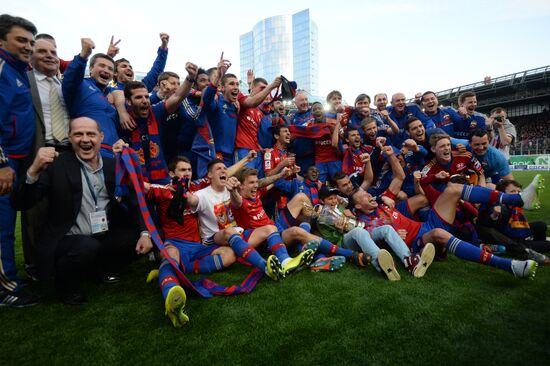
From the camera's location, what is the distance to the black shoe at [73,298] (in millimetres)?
2646

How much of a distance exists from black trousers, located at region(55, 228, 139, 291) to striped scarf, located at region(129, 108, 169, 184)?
96 cm

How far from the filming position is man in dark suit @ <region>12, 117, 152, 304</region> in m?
2.59

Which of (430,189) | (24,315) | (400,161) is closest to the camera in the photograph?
(24,315)

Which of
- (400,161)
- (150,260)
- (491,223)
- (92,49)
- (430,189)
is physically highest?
(92,49)

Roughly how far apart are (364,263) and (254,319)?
1592 millimetres

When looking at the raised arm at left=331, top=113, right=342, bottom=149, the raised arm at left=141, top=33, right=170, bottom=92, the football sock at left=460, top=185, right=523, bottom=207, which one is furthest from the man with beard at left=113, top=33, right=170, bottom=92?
the football sock at left=460, top=185, right=523, bottom=207

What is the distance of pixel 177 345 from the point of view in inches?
77.5

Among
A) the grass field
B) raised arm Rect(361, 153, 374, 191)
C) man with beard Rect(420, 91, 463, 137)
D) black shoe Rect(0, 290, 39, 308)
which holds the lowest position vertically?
the grass field

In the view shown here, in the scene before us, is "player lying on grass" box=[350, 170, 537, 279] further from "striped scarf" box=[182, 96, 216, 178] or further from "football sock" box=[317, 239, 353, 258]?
"striped scarf" box=[182, 96, 216, 178]

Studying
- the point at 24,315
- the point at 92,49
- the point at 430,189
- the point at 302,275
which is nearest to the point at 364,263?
the point at 302,275

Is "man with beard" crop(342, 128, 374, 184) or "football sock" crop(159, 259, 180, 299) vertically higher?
"man with beard" crop(342, 128, 374, 184)

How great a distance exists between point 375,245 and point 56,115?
368 cm

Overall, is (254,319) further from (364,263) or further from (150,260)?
(150,260)

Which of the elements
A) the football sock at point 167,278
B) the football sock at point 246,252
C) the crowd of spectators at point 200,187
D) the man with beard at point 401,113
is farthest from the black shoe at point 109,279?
the man with beard at point 401,113
